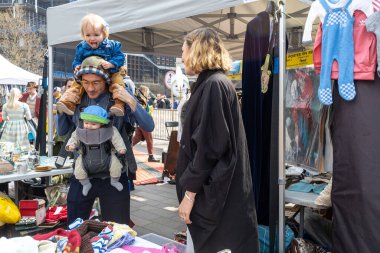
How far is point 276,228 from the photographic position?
8.29ft

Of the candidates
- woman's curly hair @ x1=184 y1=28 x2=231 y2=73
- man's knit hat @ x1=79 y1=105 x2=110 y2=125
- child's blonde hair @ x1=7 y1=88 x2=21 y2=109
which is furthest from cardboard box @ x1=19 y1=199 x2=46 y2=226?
child's blonde hair @ x1=7 y1=88 x2=21 y2=109

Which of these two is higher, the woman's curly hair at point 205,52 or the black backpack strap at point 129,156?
the woman's curly hair at point 205,52

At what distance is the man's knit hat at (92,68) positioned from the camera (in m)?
2.18

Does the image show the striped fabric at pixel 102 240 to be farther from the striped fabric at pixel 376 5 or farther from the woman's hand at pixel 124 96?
the striped fabric at pixel 376 5

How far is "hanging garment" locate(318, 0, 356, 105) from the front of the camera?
2016 mm

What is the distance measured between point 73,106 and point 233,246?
1.35 meters

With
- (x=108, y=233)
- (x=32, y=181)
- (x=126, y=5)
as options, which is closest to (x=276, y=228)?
(x=108, y=233)

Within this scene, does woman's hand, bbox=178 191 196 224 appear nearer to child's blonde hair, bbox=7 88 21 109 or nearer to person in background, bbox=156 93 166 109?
child's blonde hair, bbox=7 88 21 109

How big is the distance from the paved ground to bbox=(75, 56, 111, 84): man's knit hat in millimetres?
2292

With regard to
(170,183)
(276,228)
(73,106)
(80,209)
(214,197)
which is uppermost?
(73,106)

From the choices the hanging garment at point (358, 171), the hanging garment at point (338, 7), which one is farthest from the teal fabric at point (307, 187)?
the hanging garment at point (338, 7)

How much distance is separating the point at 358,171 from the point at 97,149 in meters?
1.59

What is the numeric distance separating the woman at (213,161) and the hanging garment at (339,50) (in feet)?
2.22

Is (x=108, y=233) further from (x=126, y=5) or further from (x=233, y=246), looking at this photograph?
(x=126, y=5)
